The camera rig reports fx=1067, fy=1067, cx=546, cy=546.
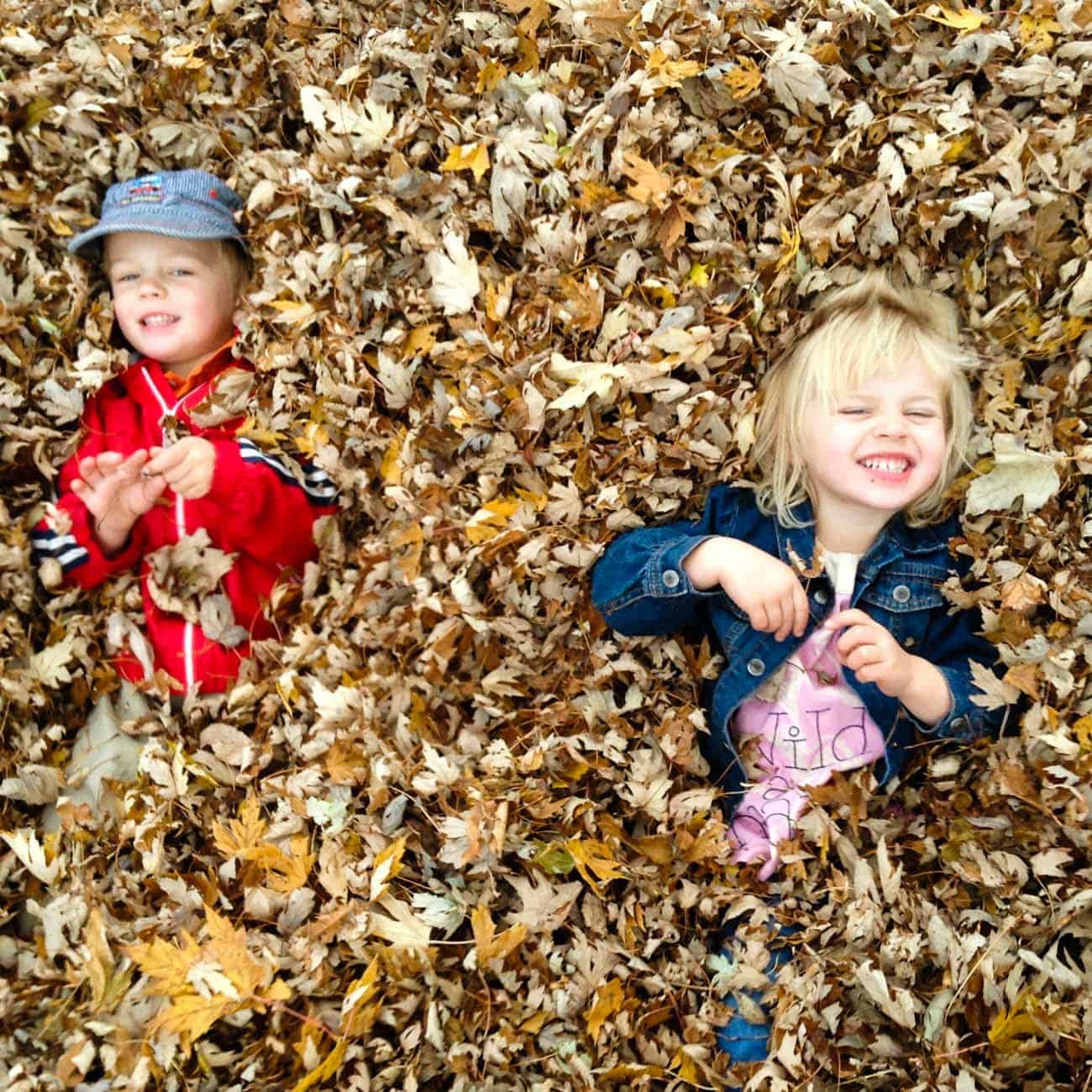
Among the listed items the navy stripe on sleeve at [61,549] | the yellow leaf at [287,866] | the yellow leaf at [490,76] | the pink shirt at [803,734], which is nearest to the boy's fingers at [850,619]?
the pink shirt at [803,734]

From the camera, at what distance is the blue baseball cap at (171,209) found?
3.49 meters

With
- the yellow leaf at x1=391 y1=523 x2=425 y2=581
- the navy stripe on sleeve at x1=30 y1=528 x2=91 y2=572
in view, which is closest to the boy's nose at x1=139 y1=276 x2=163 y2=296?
the navy stripe on sleeve at x1=30 y1=528 x2=91 y2=572

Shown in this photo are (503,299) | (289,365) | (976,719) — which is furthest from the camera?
(289,365)

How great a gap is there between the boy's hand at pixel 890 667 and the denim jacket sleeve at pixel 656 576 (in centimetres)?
39

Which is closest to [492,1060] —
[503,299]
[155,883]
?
[155,883]

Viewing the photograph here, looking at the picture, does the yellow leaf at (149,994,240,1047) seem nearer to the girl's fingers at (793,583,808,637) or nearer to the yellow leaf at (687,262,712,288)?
the girl's fingers at (793,583,808,637)

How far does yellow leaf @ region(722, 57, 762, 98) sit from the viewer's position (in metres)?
3.17

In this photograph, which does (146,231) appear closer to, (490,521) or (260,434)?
(260,434)

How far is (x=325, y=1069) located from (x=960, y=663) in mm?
2056

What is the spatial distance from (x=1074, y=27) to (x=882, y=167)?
705mm

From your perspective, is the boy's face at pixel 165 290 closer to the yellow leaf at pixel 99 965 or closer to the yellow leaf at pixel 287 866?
the yellow leaf at pixel 287 866

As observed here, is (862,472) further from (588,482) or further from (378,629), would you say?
(378,629)

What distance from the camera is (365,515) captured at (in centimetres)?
367

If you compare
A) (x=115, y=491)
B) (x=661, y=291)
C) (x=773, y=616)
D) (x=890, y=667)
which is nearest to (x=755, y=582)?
(x=773, y=616)
